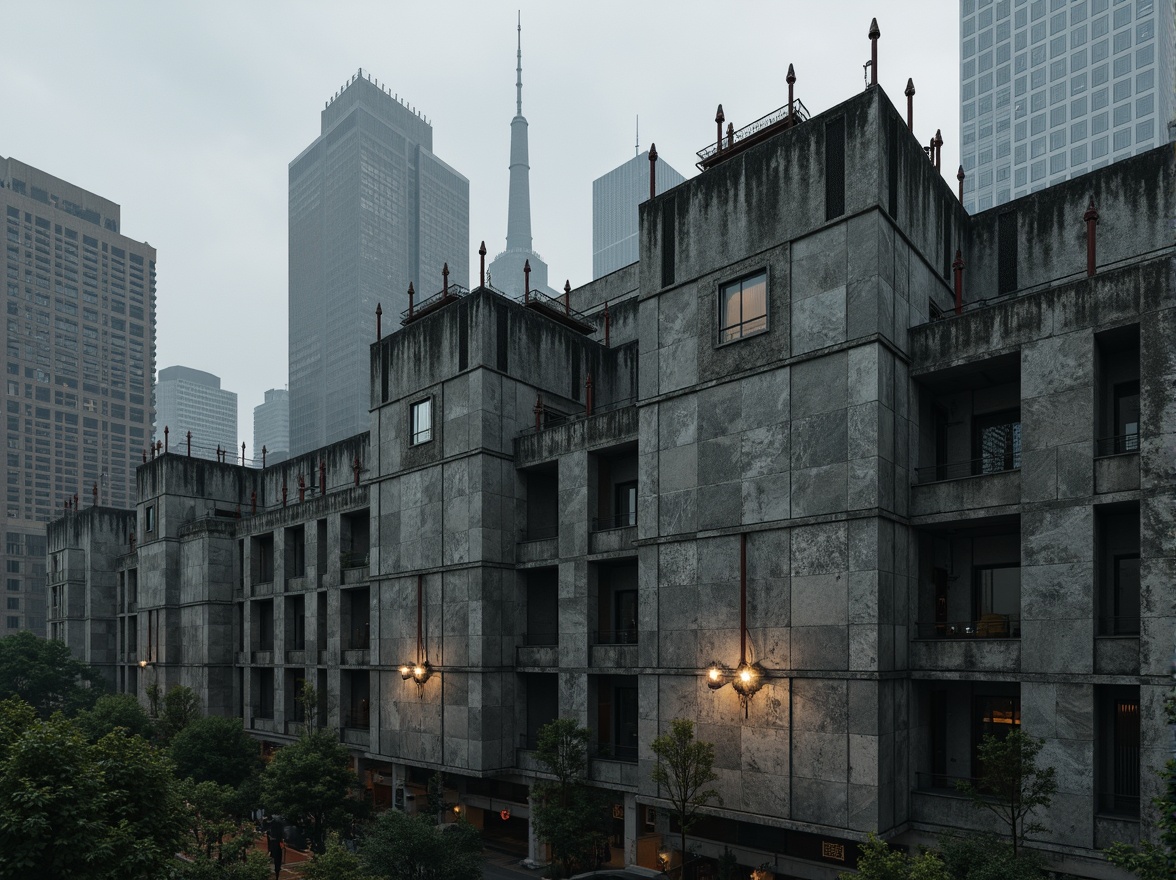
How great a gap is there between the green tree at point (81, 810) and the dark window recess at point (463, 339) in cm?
2479

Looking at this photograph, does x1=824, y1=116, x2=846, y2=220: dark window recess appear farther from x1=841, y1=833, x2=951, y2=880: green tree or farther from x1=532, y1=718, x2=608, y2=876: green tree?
x1=532, y1=718, x2=608, y2=876: green tree

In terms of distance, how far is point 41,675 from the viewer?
77438 mm

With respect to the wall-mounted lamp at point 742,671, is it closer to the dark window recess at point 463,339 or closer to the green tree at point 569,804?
the green tree at point 569,804

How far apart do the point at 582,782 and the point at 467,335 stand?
71.3ft

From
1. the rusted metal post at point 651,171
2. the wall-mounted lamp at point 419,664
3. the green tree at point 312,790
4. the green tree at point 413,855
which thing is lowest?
the green tree at point 312,790

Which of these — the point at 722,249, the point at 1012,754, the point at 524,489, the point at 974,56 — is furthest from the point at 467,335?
the point at 974,56

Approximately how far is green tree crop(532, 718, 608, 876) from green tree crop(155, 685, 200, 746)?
105 ft

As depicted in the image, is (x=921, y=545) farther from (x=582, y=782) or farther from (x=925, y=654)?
(x=582, y=782)

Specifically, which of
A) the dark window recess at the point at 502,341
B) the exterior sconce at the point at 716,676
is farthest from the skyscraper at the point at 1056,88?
the exterior sconce at the point at 716,676

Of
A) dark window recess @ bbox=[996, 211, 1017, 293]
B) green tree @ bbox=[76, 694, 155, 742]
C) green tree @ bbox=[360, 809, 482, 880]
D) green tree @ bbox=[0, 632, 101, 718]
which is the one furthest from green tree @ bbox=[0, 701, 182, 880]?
green tree @ bbox=[0, 632, 101, 718]

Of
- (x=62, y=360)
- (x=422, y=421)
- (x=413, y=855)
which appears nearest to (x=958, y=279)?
(x=422, y=421)

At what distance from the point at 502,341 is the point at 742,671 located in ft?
68.7

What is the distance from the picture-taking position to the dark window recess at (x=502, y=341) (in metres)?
44.0

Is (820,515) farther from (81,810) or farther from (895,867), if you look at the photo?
(81,810)
